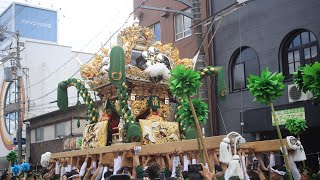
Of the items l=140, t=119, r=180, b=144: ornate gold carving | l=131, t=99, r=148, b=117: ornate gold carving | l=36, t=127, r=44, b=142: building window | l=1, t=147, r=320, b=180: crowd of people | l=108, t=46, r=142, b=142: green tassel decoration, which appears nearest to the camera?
l=1, t=147, r=320, b=180: crowd of people

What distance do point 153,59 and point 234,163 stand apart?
5208mm

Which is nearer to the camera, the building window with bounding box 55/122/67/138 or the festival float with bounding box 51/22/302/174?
the festival float with bounding box 51/22/302/174

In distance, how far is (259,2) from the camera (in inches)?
580

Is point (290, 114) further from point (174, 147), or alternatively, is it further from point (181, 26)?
point (174, 147)

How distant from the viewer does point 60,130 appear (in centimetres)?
2759

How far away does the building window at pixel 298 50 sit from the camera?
13609 millimetres

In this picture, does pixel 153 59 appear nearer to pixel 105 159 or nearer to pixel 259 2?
pixel 105 159

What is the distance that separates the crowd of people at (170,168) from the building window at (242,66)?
7.47 meters

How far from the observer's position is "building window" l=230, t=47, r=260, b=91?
15.2 meters

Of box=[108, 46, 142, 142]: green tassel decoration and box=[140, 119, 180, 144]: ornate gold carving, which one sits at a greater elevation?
box=[108, 46, 142, 142]: green tassel decoration

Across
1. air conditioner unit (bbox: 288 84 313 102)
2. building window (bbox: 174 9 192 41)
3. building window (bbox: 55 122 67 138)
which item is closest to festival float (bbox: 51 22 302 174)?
air conditioner unit (bbox: 288 84 313 102)

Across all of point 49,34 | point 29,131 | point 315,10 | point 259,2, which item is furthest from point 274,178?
point 49,34

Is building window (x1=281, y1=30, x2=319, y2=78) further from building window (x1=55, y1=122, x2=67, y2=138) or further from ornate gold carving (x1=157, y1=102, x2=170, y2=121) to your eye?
building window (x1=55, y1=122, x2=67, y2=138)

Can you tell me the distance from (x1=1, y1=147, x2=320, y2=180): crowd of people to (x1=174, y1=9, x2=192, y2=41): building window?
9286 mm
